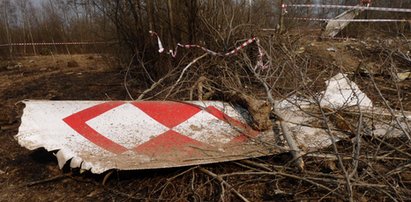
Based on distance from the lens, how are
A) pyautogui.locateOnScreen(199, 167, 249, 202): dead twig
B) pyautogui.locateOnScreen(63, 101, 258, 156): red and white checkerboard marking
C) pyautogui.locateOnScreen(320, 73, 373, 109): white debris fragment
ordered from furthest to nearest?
1. pyautogui.locateOnScreen(320, 73, 373, 109): white debris fragment
2. pyautogui.locateOnScreen(63, 101, 258, 156): red and white checkerboard marking
3. pyautogui.locateOnScreen(199, 167, 249, 202): dead twig

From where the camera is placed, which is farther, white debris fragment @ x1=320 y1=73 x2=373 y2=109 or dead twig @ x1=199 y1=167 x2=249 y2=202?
white debris fragment @ x1=320 y1=73 x2=373 y2=109

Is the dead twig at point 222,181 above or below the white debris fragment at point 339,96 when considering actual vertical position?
below

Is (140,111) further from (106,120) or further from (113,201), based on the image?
(113,201)

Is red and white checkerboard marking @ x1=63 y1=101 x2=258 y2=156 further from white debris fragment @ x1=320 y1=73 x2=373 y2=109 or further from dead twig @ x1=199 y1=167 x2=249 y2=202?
white debris fragment @ x1=320 y1=73 x2=373 y2=109

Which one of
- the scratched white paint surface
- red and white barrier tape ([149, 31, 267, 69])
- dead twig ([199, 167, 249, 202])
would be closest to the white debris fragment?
the scratched white paint surface

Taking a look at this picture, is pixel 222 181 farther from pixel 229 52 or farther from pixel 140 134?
pixel 229 52

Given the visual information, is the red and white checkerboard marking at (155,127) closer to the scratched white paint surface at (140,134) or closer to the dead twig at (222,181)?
the scratched white paint surface at (140,134)

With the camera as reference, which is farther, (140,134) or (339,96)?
(339,96)

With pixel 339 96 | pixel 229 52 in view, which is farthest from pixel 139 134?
pixel 229 52

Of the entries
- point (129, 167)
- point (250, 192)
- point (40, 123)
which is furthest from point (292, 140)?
point (40, 123)

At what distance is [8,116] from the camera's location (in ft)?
16.2

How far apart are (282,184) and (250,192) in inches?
9.9

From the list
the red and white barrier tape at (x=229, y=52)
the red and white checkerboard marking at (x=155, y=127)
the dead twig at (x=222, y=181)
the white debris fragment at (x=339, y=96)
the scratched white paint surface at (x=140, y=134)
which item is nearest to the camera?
the dead twig at (x=222, y=181)

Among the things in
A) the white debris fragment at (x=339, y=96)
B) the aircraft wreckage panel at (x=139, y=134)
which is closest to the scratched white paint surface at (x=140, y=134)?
the aircraft wreckage panel at (x=139, y=134)
